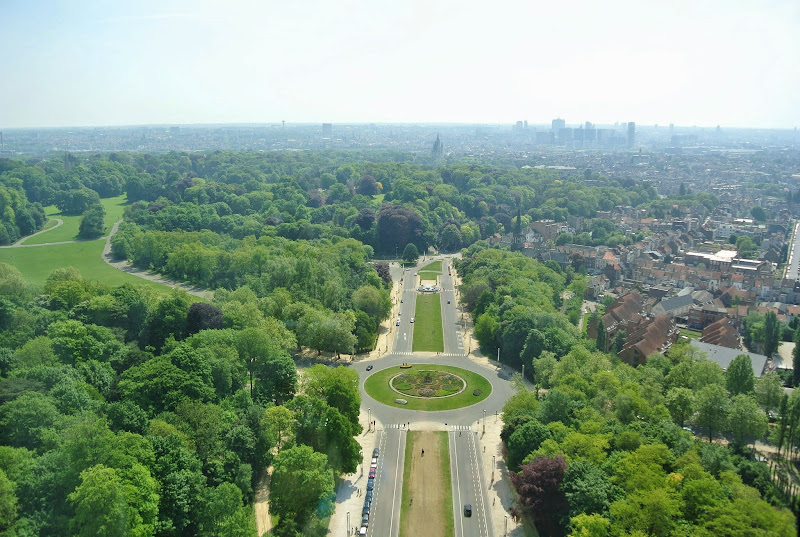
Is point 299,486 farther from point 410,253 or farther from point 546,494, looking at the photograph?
point 410,253

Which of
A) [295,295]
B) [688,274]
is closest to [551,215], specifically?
[688,274]

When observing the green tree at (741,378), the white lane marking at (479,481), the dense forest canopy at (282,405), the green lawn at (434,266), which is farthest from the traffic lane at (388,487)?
the green lawn at (434,266)

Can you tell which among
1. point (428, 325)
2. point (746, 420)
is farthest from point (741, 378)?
point (428, 325)

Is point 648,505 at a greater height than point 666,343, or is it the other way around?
point 648,505

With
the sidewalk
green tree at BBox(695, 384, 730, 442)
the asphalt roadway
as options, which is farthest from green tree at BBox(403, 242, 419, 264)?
green tree at BBox(695, 384, 730, 442)

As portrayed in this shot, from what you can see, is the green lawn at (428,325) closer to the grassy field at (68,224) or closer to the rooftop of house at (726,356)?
the rooftop of house at (726,356)

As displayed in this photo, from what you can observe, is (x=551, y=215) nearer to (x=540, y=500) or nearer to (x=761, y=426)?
(x=761, y=426)
